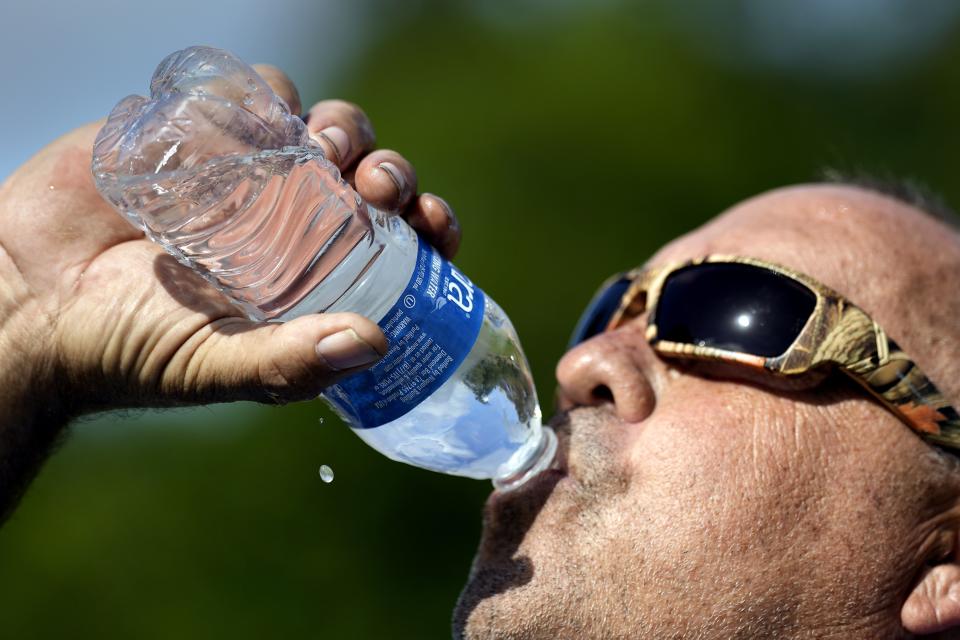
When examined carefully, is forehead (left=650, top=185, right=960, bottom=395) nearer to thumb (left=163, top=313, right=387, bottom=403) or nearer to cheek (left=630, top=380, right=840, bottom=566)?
cheek (left=630, top=380, right=840, bottom=566)

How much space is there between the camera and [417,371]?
2330 mm

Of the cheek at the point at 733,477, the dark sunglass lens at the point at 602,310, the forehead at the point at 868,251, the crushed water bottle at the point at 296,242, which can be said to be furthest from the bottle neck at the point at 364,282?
the forehead at the point at 868,251

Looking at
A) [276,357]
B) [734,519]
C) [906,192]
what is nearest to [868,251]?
[906,192]

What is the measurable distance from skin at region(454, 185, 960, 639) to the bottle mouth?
33 mm

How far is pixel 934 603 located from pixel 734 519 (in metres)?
0.63

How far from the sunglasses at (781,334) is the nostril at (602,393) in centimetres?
19

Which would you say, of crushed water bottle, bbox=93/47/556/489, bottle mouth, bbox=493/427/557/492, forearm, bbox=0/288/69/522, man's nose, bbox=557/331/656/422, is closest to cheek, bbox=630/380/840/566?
man's nose, bbox=557/331/656/422

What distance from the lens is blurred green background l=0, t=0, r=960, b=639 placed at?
823cm

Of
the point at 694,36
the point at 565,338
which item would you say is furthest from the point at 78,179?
the point at 694,36

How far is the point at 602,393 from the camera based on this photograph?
3.09 metres

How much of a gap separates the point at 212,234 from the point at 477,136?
9.14 meters

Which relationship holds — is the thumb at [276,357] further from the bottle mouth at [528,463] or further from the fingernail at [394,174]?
the bottle mouth at [528,463]

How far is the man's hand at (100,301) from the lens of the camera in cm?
243

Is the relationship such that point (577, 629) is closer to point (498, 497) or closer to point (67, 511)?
point (498, 497)
